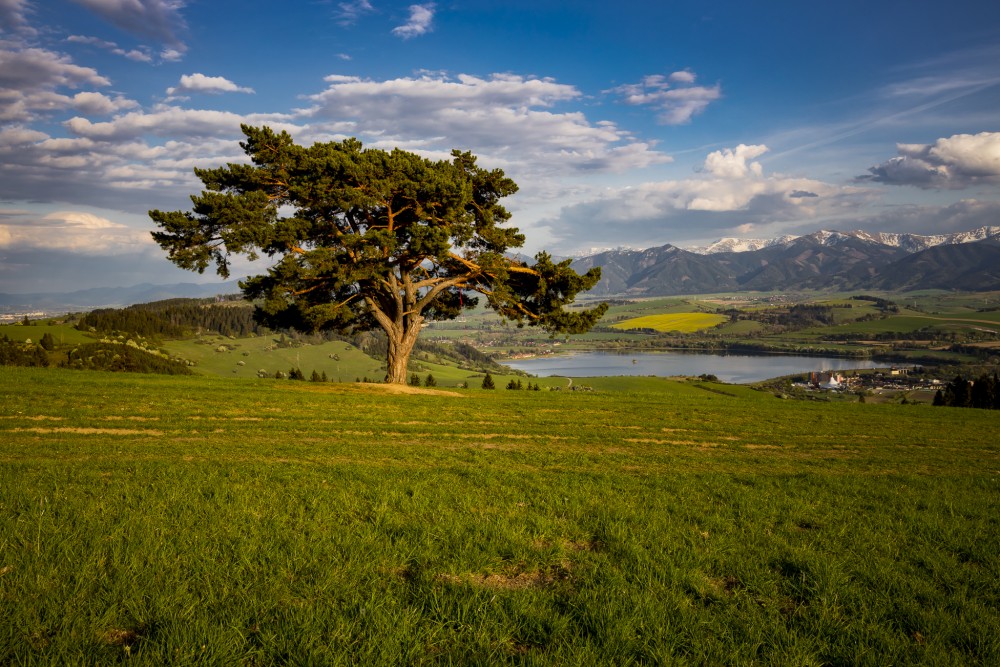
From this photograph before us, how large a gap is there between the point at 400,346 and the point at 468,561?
26.4 metres

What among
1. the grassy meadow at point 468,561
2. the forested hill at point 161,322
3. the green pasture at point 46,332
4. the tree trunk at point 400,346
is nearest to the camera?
the grassy meadow at point 468,561

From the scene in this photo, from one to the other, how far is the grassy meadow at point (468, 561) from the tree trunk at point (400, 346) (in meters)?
17.8

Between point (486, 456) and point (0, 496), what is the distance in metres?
9.39

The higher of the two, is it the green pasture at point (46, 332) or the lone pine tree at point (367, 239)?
the lone pine tree at point (367, 239)

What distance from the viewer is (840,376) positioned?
558 feet

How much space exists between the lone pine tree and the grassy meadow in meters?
15.4

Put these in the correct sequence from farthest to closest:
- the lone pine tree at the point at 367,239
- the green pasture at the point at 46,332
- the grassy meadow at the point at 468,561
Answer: the green pasture at the point at 46,332 < the lone pine tree at the point at 367,239 < the grassy meadow at the point at 468,561

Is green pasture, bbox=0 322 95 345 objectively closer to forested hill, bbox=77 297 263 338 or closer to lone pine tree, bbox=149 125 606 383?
forested hill, bbox=77 297 263 338

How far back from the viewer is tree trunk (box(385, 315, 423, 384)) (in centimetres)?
3128

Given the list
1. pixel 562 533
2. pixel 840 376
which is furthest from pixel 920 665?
pixel 840 376

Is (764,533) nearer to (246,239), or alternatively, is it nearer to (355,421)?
(355,421)

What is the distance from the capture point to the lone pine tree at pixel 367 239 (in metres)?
26.8

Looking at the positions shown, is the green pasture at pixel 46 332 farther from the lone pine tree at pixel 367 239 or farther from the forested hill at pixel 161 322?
the lone pine tree at pixel 367 239

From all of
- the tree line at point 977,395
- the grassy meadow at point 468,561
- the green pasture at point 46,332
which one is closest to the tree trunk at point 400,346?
the grassy meadow at point 468,561
